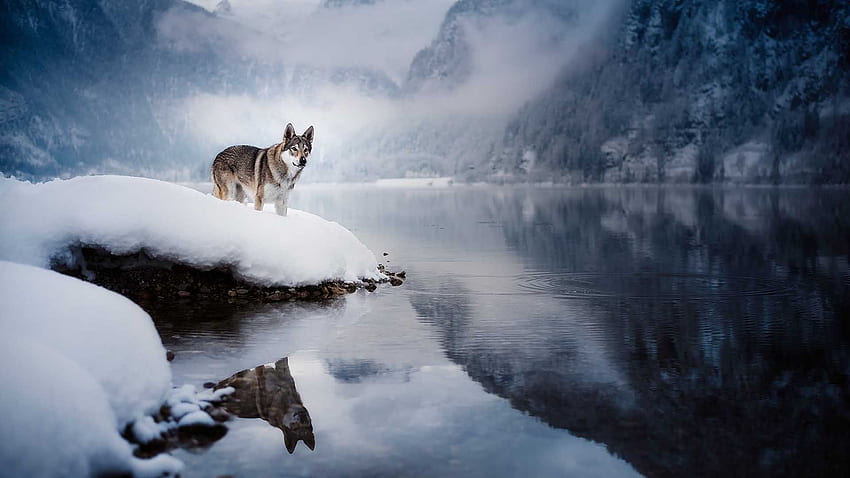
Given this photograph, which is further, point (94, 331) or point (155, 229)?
point (155, 229)

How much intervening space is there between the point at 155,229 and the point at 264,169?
3897mm

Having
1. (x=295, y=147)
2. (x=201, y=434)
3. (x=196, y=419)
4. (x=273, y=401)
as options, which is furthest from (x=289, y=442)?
(x=295, y=147)

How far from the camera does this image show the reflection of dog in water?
789 cm

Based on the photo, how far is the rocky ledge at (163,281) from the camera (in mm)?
15031

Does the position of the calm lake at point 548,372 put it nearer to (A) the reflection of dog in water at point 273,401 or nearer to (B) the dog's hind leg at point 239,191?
(A) the reflection of dog in water at point 273,401

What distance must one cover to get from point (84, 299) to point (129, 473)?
286 centimetres

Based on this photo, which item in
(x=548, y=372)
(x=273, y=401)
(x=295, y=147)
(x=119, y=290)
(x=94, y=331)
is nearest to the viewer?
(x=94, y=331)

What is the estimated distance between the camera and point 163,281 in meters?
15.6

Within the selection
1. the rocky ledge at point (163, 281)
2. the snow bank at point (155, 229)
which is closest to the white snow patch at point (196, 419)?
the snow bank at point (155, 229)

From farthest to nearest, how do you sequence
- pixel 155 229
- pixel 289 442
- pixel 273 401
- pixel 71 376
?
pixel 155 229 → pixel 273 401 → pixel 289 442 → pixel 71 376

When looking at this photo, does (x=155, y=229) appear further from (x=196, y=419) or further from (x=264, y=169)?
(x=196, y=419)

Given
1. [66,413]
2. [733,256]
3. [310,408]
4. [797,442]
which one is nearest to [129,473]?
[66,413]

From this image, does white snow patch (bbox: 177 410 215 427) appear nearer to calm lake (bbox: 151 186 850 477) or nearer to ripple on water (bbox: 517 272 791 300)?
calm lake (bbox: 151 186 850 477)

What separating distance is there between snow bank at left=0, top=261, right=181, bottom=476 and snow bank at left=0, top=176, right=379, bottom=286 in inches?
229
